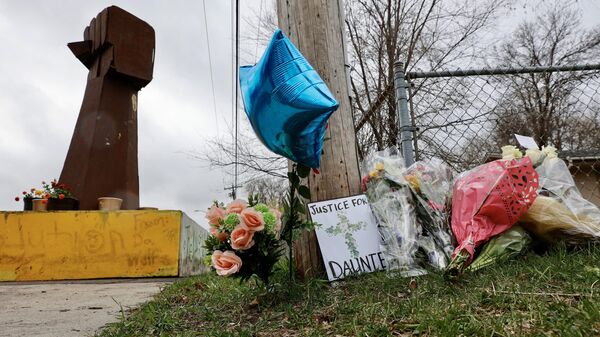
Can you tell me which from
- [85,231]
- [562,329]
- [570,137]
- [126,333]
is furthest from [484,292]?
[570,137]

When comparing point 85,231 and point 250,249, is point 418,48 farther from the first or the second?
point 250,249

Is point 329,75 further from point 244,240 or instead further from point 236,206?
point 244,240

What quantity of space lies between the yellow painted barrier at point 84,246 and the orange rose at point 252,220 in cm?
403

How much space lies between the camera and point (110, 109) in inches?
295

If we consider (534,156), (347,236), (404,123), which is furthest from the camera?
(404,123)

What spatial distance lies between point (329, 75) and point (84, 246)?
4495mm

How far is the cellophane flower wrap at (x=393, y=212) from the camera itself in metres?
2.13

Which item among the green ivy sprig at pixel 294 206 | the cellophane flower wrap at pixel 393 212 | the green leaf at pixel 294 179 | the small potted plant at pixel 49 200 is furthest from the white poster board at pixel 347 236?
the small potted plant at pixel 49 200

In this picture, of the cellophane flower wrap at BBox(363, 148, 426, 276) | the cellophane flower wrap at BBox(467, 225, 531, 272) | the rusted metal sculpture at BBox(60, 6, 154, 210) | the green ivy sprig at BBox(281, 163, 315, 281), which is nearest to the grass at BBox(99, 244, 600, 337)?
the cellophane flower wrap at BBox(467, 225, 531, 272)

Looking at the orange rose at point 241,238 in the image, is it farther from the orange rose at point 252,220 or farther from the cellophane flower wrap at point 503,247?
the cellophane flower wrap at point 503,247

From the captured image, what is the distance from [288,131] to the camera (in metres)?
1.51

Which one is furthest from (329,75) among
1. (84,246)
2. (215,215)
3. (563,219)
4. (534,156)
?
(84,246)

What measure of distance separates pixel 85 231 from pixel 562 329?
5586mm

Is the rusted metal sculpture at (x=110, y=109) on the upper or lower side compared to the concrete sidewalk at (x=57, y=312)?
upper
